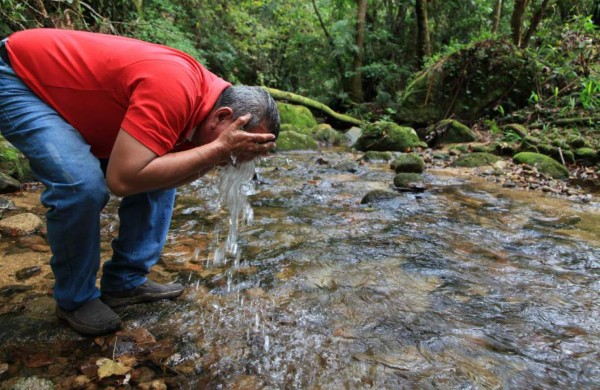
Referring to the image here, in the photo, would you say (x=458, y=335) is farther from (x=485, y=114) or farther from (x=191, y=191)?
(x=485, y=114)

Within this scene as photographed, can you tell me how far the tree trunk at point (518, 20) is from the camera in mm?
10822

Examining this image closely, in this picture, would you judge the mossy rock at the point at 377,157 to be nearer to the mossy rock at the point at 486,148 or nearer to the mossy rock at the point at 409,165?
the mossy rock at the point at 409,165

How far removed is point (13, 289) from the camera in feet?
7.63

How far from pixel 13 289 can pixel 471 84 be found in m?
11.1

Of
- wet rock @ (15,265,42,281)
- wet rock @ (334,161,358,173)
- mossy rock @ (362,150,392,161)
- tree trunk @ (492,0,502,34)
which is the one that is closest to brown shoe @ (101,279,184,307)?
wet rock @ (15,265,42,281)

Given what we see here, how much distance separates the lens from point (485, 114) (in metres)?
10.7

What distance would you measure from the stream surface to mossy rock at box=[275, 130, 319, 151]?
16.4 feet

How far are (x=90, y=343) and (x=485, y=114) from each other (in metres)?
10.9

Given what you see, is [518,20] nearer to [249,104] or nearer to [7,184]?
[249,104]

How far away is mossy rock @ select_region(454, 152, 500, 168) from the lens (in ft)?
23.2

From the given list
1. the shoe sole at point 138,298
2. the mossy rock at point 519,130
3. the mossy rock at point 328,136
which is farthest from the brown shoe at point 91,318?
the mossy rock at point 328,136

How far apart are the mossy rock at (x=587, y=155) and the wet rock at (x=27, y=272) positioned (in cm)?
770

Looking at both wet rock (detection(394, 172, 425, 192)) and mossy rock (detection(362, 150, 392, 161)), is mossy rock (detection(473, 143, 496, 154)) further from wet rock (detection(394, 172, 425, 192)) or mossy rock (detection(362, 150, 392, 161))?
wet rock (detection(394, 172, 425, 192))

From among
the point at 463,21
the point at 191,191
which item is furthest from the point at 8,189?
the point at 463,21
